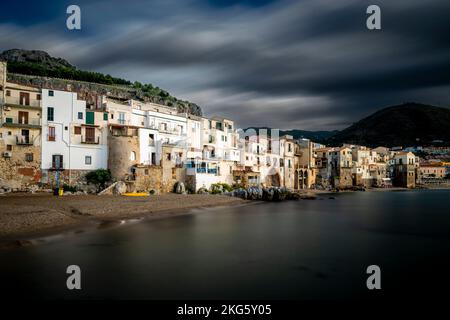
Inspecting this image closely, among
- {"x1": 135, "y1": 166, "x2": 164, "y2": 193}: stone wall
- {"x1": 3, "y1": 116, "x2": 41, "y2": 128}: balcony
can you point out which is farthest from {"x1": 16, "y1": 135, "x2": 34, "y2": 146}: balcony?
{"x1": 135, "y1": 166, "x2": 164, "y2": 193}: stone wall

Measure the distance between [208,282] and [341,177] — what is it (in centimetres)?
7997

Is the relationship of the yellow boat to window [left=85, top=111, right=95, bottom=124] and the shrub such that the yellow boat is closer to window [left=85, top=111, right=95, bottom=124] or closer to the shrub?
the shrub

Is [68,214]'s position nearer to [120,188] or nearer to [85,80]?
[120,188]

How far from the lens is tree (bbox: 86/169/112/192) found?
34.7m

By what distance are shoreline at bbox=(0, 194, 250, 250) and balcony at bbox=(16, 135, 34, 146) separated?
6.15m

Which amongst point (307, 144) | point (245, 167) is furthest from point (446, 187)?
point (245, 167)

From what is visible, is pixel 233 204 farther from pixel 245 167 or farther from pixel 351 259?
pixel 351 259

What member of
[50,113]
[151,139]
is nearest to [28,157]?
[50,113]

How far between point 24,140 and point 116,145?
30.5ft

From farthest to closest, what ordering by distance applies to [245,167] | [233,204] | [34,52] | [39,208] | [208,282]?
[34,52]
[245,167]
[233,204]
[39,208]
[208,282]

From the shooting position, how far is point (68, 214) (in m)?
22.3

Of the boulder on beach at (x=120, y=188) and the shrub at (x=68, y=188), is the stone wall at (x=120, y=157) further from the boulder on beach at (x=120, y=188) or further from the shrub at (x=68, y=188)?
the shrub at (x=68, y=188)

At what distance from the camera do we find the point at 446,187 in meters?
104
